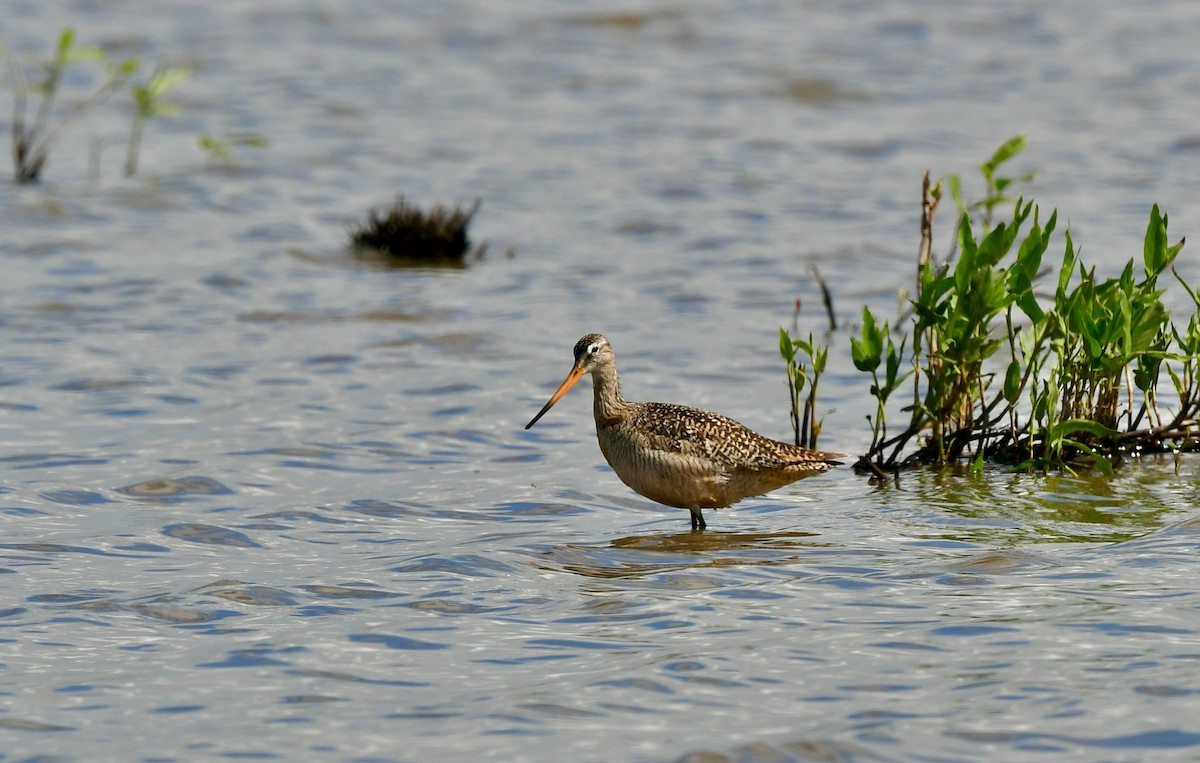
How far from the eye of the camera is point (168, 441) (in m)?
8.55

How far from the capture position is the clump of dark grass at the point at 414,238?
42.5 ft

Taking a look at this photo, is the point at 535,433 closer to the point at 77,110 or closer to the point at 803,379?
the point at 803,379

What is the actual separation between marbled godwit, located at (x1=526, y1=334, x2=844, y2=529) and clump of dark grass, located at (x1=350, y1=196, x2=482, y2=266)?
232 inches

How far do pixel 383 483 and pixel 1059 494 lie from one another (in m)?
3.01

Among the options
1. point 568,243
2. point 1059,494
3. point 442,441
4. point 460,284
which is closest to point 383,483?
point 442,441

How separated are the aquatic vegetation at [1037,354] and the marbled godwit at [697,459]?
554 millimetres

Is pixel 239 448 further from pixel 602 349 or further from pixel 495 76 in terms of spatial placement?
pixel 495 76

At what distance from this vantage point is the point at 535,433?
8992mm

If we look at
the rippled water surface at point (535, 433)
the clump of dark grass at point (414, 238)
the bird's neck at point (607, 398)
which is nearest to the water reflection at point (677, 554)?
the rippled water surface at point (535, 433)

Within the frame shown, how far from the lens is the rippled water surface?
4879 mm

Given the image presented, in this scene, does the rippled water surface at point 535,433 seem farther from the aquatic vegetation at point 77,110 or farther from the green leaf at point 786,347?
the green leaf at point 786,347

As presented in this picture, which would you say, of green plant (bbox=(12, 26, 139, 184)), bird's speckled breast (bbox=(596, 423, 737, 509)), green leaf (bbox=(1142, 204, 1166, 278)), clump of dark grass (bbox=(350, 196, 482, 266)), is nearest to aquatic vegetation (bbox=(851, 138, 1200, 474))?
green leaf (bbox=(1142, 204, 1166, 278))

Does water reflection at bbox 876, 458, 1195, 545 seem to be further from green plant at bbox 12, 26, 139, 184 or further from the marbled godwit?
green plant at bbox 12, 26, 139, 184

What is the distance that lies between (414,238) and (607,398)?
5.80 metres
